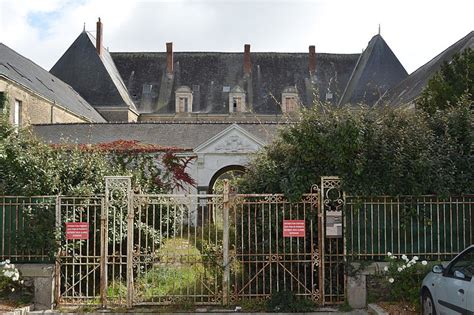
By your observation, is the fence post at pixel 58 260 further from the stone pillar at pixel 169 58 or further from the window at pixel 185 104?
the stone pillar at pixel 169 58

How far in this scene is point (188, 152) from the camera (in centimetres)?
2167

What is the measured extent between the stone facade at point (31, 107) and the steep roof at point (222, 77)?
1210cm

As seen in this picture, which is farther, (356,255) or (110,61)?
(110,61)

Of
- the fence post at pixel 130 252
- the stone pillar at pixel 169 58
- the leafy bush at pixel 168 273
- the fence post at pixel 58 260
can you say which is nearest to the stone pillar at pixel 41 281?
the fence post at pixel 58 260

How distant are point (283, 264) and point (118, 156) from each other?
232 inches

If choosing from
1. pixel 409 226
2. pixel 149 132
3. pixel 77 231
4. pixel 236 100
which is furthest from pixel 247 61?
pixel 77 231

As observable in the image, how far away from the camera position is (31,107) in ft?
91.6

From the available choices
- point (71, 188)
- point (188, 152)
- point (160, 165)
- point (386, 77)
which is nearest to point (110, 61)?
point (386, 77)

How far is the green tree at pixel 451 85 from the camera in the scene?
498 inches

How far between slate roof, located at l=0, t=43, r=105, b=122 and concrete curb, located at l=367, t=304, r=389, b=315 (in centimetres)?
2142

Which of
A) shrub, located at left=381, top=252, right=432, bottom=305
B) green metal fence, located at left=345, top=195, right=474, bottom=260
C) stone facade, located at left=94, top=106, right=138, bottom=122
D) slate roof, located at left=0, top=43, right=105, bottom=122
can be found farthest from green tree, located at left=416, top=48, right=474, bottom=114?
stone facade, located at left=94, top=106, right=138, bottom=122

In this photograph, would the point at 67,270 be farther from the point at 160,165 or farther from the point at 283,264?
the point at 160,165

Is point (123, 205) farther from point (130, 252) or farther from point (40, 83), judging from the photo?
point (40, 83)

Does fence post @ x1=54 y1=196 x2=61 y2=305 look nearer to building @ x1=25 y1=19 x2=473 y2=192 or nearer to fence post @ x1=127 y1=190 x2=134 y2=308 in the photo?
fence post @ x1=127 y1=190 x2=134 y2=308
